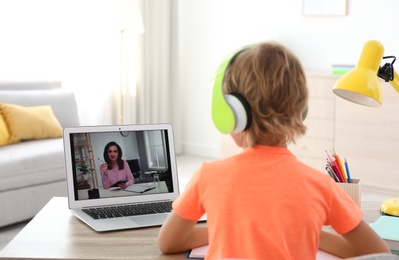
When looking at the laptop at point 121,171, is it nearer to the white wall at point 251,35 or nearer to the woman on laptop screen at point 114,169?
the woman on laptop screen at point 114,169

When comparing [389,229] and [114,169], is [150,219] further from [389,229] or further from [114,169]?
[389,229]

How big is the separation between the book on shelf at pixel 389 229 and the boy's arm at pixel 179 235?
459 mm

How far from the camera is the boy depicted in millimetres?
1322

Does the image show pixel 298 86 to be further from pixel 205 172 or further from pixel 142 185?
pixel 142 185

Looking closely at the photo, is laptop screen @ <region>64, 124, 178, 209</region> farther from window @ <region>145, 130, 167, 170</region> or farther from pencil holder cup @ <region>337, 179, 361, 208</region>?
pencil holder cup @ <region>337, 179, 361, 208</region>

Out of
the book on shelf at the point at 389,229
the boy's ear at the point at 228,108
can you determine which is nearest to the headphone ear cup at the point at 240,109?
the boy's ear at the point at 228,108

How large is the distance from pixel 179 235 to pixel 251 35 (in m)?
4.22

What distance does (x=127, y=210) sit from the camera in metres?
1.99

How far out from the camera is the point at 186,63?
19.9 feet

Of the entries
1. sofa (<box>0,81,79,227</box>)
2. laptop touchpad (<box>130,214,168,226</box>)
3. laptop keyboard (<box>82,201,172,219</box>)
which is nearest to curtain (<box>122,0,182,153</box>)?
sofa (<box>0,81,79,227</box>)

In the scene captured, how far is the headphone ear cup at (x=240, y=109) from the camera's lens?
4.34 feet

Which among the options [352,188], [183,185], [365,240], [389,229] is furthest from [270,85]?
[183,185]

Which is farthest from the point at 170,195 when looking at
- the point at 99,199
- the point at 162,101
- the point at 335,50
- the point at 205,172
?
the point at 162,101

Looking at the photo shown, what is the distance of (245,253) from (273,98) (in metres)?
0.31
